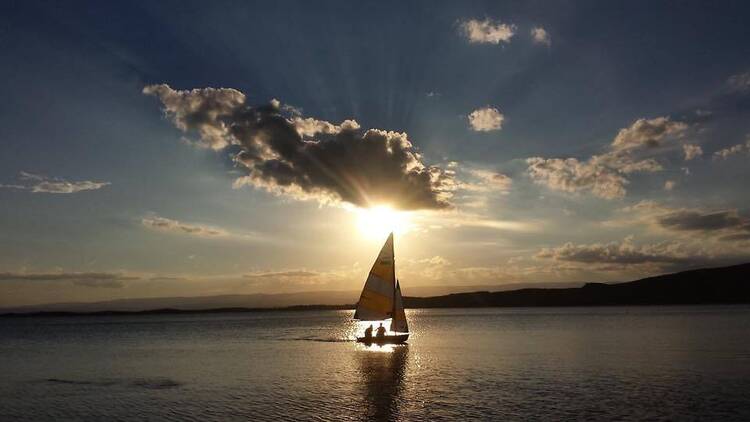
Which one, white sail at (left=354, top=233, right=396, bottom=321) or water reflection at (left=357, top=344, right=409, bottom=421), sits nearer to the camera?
water reflection at (left=357, top=344, right=409, bottom=421)

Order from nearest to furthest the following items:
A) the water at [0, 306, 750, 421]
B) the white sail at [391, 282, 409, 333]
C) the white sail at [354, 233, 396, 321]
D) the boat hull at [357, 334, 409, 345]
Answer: the water at [0, 306, 750, 421] → the white sail at [354, 233, 396, 321] → the white sail at [391, 282, 409, 333] → the boat hull at [357, 334, 409, 345]

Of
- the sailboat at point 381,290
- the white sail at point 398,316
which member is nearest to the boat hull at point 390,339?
the white sail at point 398,316

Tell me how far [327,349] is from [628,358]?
41.7 metres

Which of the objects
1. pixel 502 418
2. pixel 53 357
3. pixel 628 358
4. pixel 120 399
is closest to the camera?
pixel 502 418

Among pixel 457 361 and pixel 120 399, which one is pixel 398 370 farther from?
pixel 120 399

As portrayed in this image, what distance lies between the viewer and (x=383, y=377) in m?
48.8

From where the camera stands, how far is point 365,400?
3747 cm

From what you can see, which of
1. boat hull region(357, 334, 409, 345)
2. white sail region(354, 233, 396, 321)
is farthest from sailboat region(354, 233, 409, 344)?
boat hull region(357, 334, 409, 345)

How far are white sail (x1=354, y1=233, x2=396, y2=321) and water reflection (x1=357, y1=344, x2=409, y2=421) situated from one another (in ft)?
17.6

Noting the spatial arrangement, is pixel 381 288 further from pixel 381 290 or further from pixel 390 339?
pixel 390 339

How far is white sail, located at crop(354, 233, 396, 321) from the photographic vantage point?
6962cm

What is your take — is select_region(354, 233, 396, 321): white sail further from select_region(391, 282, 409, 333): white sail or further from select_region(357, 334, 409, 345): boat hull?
select_region(357, 334, 409, 345): boat hull

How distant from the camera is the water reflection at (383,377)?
33987 mm


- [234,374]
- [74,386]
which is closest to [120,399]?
[74,386]
